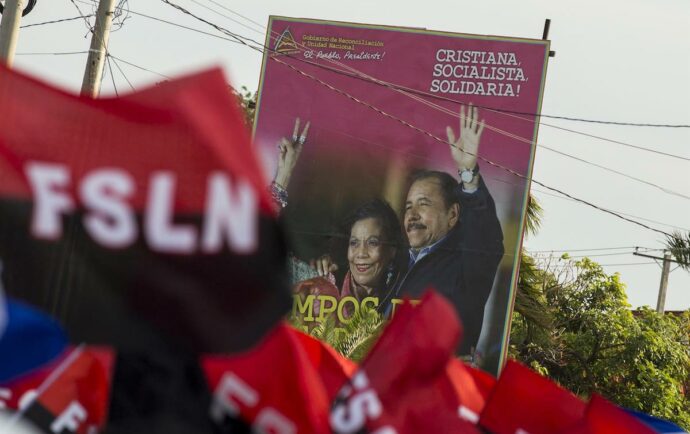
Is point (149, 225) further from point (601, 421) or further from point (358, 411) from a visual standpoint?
point (601, 421)

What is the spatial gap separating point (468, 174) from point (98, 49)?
453 inches

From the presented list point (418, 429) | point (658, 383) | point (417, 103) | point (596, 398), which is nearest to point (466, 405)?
point (596, 398)

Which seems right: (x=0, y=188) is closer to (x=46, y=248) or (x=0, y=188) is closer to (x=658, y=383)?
(x=46, y=248)

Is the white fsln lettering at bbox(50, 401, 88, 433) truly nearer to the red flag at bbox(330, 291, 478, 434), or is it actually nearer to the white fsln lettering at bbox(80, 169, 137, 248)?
the red flag at bbox(330, 291, 478, 434)

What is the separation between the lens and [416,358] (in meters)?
6.06

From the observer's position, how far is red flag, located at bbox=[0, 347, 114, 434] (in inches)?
223

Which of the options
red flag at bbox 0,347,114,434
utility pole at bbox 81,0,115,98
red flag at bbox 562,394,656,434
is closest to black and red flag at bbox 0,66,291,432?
red flag at bbox 0,347,114,434

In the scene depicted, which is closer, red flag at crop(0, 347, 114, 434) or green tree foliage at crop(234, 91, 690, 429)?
red flag at crop(0, 347, 114, 434)

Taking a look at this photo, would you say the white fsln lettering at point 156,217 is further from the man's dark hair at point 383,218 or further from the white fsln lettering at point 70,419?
the man's dark hair at point 383,218

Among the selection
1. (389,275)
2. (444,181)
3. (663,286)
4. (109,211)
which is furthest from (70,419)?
(663,286)

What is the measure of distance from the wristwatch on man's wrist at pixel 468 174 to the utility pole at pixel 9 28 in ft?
43.1

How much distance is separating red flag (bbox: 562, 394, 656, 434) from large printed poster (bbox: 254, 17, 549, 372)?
15.9 m

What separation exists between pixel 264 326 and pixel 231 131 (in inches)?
22.1

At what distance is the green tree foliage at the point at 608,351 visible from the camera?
91.6 feet
